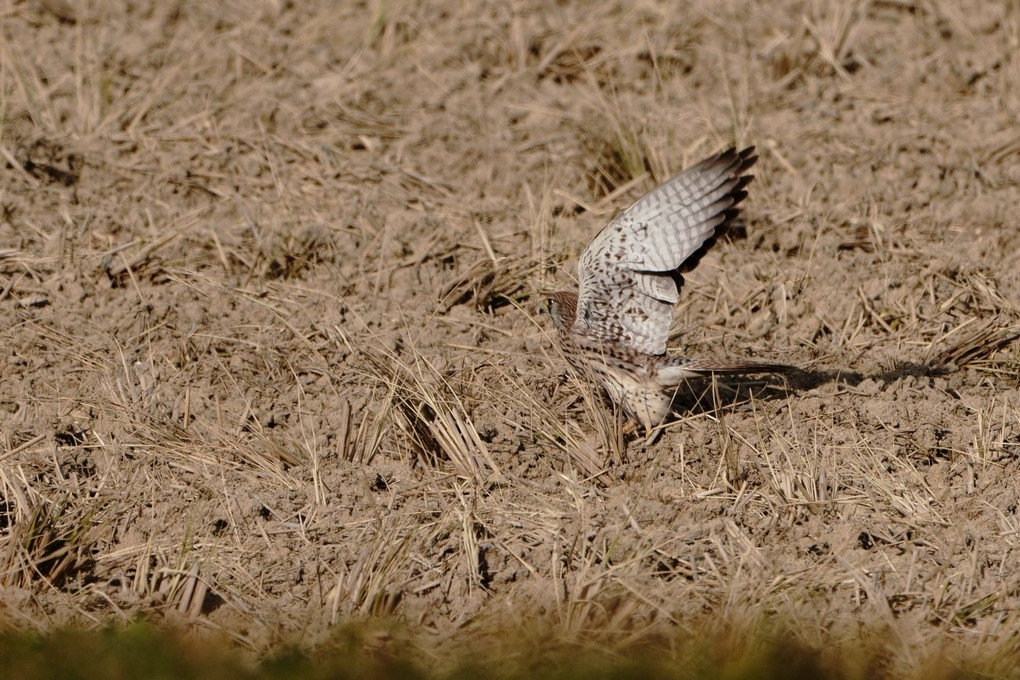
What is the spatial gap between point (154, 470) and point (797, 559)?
246 cm

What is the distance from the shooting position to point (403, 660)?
355 cm

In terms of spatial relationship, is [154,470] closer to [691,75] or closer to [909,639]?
[909,639]

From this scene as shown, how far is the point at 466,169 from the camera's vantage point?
6766mm

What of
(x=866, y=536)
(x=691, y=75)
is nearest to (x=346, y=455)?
(x=866, y=536)

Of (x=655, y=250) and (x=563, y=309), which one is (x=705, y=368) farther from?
(x=563, y=309)

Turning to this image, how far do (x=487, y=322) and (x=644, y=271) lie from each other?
88cm

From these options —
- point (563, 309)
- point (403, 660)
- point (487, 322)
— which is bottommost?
point (403, 660)

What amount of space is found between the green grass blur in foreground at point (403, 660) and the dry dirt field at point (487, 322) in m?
0.15

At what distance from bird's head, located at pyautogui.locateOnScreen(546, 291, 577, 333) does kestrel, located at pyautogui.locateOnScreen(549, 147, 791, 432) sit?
27mm

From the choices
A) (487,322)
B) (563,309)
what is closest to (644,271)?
(563,309)

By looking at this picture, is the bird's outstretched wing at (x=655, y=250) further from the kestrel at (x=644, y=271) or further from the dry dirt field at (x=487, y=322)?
the dry dirt field at (x=487, y=322)

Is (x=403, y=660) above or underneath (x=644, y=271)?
underneath

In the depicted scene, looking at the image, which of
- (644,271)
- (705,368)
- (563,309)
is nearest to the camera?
(705,368)

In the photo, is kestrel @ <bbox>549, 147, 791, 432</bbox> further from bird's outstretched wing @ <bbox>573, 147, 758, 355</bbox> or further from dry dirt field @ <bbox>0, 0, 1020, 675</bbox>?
dry dirt field @ <bbox>0, 0, 1020, 675</bbox>
